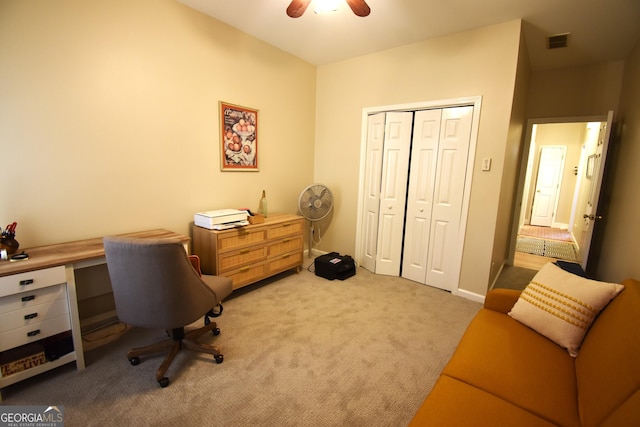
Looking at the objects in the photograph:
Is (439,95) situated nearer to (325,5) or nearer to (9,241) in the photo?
(325,5)

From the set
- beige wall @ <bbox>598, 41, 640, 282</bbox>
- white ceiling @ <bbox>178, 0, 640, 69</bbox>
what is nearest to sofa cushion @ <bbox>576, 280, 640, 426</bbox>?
beige wall @ <bbox>598, 41, 640, 282</bbox>

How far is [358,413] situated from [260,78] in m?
3.23

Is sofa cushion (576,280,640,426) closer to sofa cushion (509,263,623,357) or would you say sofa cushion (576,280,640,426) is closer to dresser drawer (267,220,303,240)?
sofa cushion (509,263,623,357)

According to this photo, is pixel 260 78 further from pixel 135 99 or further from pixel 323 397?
pixel 323 397

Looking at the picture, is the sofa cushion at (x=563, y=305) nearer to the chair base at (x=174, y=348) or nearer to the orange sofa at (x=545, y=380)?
the orange sofa at (x=545, y=380)

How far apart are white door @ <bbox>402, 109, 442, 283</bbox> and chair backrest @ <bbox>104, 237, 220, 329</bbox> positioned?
96.0 inches

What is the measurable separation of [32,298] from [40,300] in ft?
0.12

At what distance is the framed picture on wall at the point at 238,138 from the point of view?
2.91 m

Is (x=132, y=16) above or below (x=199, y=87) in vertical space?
above

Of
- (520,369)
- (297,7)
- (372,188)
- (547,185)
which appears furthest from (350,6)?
(547,185)

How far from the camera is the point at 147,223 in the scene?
2441 millimetres

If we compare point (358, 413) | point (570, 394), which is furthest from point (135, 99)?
point (570, 394)

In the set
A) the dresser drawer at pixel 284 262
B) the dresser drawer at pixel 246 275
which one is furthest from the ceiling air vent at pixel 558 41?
the dresser drawer at pixel 246 275

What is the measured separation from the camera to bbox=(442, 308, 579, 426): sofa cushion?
1111mm
